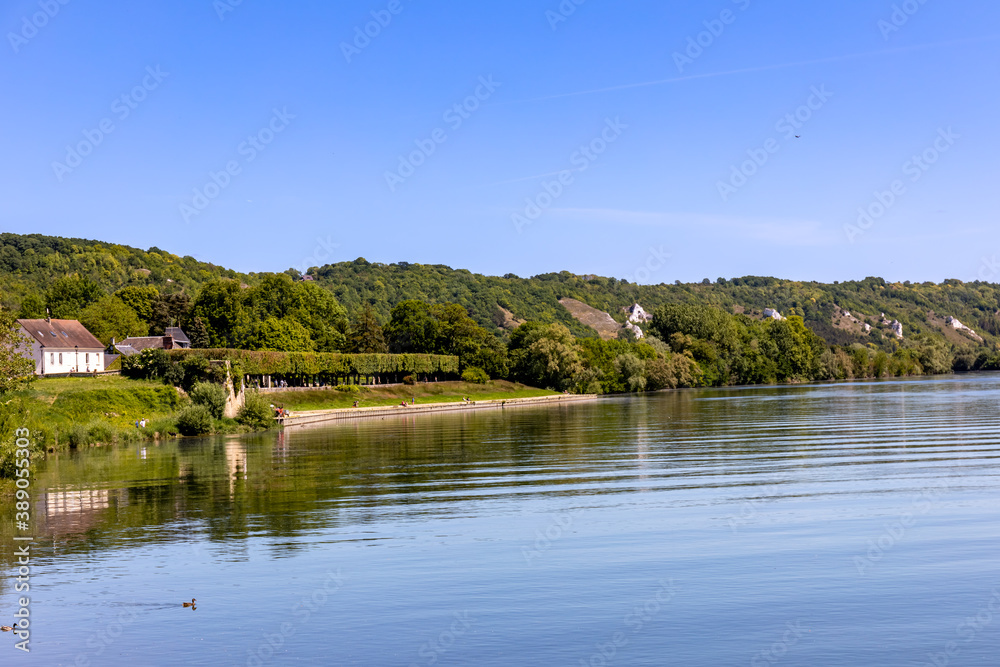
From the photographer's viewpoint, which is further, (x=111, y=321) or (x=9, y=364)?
(x=111, y=321)

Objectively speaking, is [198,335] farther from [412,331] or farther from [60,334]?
[412,331]

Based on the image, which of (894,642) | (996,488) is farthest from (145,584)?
(996,488)

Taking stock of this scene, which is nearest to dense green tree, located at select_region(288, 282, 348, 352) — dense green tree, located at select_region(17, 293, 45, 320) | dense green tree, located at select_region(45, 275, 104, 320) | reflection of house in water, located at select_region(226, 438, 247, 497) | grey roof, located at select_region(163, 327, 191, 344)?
grey roof, located at select_region(163, 327, 191, 344)

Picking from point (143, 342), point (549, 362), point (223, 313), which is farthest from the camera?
point (549, 362)

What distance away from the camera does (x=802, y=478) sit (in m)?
34.0

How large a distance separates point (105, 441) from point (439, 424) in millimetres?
26783

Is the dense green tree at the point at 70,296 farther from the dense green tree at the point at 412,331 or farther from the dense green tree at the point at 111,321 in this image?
the dense green tree at the point at 412,331

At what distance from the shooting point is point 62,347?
9488 centimetres

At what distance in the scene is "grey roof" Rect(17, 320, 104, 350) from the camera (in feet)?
301

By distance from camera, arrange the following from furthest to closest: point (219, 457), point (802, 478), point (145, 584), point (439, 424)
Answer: point (439, 424)
point (219, 457)
point (802, 478)
point (145, 584)

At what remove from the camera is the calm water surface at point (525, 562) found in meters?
15.1

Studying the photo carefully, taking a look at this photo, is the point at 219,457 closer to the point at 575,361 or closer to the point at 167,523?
the point at 167,523

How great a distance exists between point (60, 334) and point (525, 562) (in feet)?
295

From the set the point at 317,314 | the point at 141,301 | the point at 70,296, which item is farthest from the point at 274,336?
the point at 70,296
